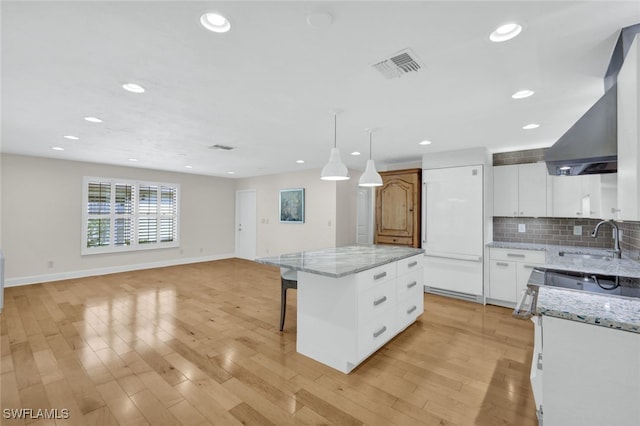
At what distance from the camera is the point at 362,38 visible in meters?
1.57

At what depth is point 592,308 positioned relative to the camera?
1.26 meters

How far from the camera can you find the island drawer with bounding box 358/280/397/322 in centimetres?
235

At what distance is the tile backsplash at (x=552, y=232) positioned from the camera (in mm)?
3707

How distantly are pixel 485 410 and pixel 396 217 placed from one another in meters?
3.24

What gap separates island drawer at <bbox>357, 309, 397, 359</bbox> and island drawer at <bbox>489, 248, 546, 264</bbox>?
86.3 inches

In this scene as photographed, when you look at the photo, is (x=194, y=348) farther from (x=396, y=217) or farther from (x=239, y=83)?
(x=396, y=217)

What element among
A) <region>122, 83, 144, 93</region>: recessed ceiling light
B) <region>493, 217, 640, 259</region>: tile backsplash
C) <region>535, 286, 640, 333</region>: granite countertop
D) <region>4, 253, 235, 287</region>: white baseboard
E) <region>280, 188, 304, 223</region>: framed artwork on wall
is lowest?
<region>4, 253, 235, 287</region>: white baseboard

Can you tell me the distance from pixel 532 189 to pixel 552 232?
707mm

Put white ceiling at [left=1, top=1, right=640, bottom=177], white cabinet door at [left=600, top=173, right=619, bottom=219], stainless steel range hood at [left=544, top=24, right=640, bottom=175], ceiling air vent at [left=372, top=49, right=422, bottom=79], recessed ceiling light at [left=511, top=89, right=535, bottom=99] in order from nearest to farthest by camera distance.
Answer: white ceiling at [left=1, top=1, right=640, bottom=177], stainless steel range hood at [left=544, top=24, right=640, bottom=175], ceiling air vent at [left=372, top=49, right=422, bottom=79], recessed ceiling light at [left=511, top=89, right=535, bottom=99], white cabinet door at [left=600, top=173, right=619, bottom=219]

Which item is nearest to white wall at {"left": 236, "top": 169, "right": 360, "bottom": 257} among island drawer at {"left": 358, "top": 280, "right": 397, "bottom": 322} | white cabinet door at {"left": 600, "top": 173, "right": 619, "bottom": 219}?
island drawer at {"left": 358, "top": 280, "right": 397, "bottom": 322}

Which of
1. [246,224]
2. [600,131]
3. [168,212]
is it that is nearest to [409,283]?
[600,131]

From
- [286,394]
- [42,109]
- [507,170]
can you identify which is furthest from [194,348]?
[507,170]

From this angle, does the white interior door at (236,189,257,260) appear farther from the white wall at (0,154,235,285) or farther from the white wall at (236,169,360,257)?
the white wall at (0,154,235,285)

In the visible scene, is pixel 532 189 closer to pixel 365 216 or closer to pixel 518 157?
Answer: pixel 518 157
